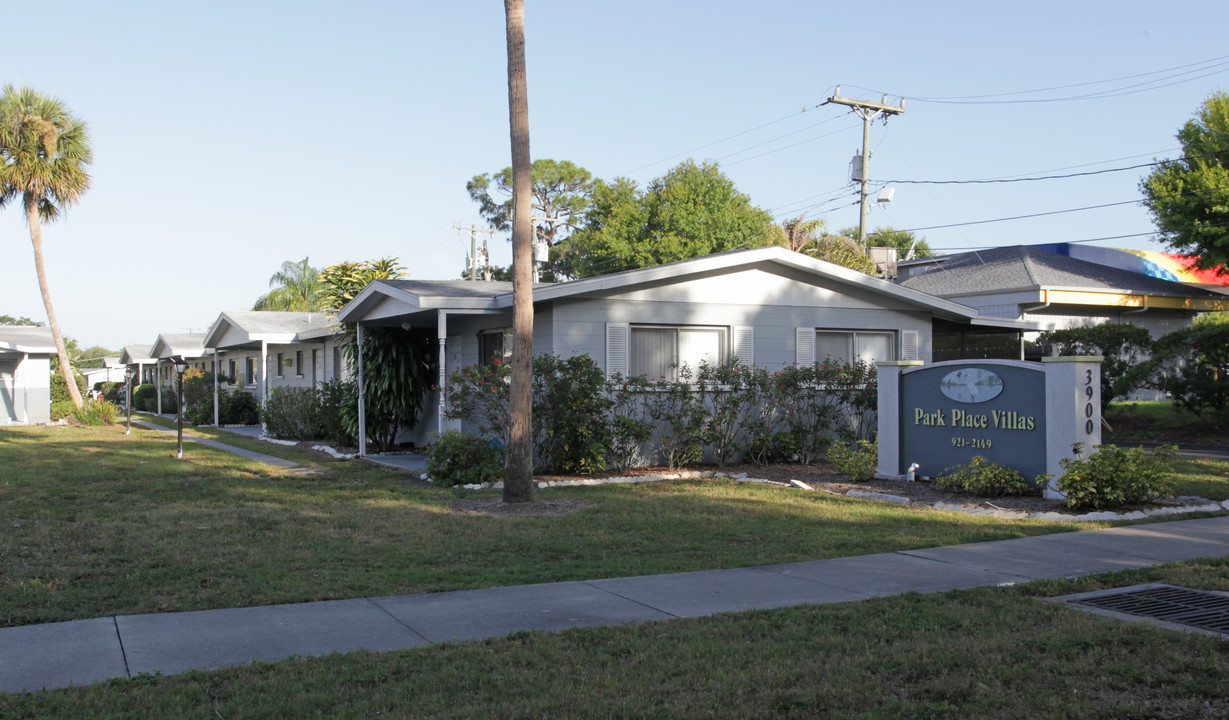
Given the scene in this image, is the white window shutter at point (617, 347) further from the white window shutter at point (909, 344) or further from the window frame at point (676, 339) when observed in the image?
the white window shutter at point (909, 344)

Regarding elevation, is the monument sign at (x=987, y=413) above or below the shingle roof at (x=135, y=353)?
below

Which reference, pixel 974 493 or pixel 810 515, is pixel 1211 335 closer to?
pixel 974 493

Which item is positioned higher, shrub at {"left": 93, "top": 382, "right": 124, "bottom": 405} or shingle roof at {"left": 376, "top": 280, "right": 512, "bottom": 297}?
shingle roof at {"left": 376, "top": 280, "right": 512, "bottom": 297}

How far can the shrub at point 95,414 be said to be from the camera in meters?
29.1

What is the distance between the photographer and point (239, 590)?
6.86 m

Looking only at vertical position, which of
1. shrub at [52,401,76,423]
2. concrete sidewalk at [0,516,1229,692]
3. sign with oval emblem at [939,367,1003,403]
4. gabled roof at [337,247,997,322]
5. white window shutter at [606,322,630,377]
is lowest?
concrete sidewalk at [0,516,1229,692]

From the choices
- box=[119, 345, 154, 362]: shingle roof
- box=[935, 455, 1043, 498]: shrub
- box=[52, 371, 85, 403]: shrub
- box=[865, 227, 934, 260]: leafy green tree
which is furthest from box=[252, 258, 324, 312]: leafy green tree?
box=[935, 455, 1043, 498]: shrub

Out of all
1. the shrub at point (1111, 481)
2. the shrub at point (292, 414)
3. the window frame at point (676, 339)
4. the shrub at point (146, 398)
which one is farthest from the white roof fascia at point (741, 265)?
the shrub at point (146, 398)

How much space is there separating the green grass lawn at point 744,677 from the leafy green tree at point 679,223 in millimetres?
38496

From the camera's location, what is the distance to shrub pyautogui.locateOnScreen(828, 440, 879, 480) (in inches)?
528

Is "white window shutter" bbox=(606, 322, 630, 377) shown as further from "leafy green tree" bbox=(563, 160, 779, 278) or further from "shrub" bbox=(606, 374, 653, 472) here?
"leafy green tree" bbox=(563, 160, 779, 278)

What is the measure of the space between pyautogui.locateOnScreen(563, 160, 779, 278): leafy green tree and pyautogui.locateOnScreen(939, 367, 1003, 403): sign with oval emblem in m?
31.4

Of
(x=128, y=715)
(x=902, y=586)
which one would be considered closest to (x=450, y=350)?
(x=902, y=586)

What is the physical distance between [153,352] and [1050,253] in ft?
116
